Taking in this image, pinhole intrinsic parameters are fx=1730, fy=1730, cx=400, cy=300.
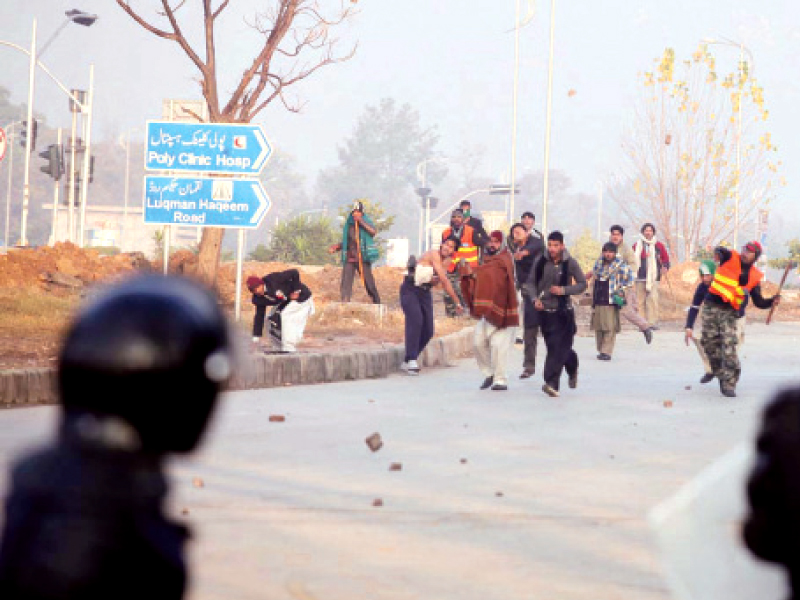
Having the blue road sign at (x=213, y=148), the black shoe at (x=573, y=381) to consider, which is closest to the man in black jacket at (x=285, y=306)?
the blue road sign at (x=213, y=148)

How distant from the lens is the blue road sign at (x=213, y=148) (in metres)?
18.4

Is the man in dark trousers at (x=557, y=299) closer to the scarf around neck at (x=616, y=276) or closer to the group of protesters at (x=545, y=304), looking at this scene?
the group of protesters at (x=545, y=304)

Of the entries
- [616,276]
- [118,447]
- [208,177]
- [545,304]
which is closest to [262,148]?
[208,177]

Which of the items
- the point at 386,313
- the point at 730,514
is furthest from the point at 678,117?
the point at 730,514

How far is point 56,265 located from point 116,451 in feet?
88.2

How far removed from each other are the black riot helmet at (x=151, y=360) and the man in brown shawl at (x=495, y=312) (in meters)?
14.2

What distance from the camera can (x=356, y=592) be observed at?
6355 mm

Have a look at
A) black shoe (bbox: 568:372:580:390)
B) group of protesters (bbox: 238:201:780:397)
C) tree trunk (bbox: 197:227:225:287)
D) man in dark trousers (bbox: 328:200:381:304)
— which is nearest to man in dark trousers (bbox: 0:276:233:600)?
group of protesters (bbox: 238:201:780:397)

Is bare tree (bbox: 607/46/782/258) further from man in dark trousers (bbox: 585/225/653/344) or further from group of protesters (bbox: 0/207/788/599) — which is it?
group of protesters (bbox: 0/207/788/599)

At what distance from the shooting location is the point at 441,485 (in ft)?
31.0

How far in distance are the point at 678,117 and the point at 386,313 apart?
27.2 meters

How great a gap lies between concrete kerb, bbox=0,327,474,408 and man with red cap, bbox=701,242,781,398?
11.6ft

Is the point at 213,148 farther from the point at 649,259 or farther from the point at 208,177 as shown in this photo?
the point at 649,259

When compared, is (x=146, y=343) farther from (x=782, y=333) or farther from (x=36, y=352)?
(x=782, y=333)
